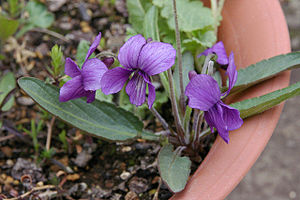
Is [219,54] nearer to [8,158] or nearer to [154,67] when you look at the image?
[154,67]

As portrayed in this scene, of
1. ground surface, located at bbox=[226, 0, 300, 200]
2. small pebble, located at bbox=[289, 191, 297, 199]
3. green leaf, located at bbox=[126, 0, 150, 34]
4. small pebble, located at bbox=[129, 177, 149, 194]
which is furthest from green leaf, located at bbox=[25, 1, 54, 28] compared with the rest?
small pebble, located at bbox=[289, 191, 297, 199]

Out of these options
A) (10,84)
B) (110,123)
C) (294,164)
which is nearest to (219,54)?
(110,123)

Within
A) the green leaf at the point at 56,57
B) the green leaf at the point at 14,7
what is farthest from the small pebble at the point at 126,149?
the green leaf at the point at 14,7

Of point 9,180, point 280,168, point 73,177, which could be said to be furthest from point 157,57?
point 280,168

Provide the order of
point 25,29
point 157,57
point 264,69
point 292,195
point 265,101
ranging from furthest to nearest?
point 292,195 < point 25,29 < point 264,69 < point 265,101 < point 157,57

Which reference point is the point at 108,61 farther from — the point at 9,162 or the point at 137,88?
the point at 9,162

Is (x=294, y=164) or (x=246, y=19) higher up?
(x=246, y=19)
